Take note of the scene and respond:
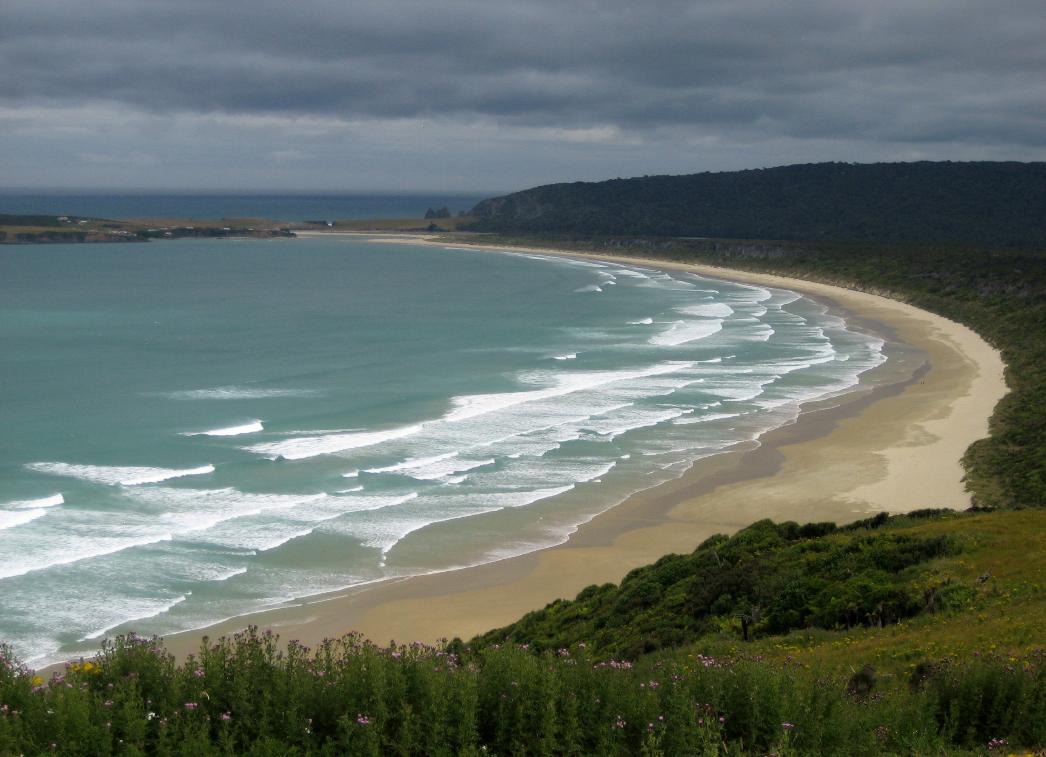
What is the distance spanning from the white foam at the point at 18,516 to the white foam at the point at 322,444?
7.57 meters

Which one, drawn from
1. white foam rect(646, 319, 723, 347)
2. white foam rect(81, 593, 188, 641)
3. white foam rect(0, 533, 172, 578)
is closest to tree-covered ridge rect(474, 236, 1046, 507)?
white foam rect(646, 319, 723, 347)

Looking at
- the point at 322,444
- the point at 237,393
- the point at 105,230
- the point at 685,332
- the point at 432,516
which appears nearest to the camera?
the point at 432,516

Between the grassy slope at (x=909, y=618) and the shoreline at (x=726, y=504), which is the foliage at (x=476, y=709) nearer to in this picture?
the grassy slope at (x=909, y=618)

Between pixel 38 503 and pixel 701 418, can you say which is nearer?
pixel 38 503

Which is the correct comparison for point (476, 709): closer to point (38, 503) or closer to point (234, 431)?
point (38, 503)

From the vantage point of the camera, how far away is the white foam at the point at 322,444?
3381 cm

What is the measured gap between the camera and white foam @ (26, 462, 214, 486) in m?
30.8

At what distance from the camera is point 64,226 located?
163875 millimetres

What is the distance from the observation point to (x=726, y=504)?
94.0ft

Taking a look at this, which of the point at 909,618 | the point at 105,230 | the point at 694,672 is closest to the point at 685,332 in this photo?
the point at 909,618

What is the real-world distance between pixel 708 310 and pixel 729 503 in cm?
5173

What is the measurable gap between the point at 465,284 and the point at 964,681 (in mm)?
91472

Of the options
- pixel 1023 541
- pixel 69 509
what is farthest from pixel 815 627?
pixel 69 509

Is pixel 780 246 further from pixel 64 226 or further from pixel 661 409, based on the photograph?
pixel 64 226
